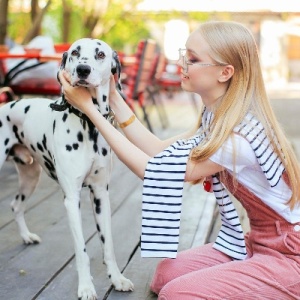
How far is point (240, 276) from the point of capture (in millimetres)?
2787

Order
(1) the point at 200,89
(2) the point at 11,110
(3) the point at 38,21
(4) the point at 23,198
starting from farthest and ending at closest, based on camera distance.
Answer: (3) the point at 38,21 < (4) the point at 23,198 < (2) the point at 11,110 < (1) the point at 200,89

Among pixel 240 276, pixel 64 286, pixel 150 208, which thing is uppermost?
pixel 150 208

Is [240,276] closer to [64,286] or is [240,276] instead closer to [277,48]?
[64,286]

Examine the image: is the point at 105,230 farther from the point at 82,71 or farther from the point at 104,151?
the point at 82,71

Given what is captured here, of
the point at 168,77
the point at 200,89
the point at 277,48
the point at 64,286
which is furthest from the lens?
the point at 277,48

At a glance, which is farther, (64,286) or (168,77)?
(168,77)

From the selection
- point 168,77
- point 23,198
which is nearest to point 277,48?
point 168,77

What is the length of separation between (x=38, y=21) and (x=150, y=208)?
28.1 ft

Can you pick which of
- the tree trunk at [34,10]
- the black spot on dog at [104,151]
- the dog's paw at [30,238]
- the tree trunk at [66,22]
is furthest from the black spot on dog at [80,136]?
the tree trunk at [66,22]

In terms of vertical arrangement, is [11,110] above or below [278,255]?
above

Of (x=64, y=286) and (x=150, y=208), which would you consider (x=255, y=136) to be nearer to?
(x=150, y=208)

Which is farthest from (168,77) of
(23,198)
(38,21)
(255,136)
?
(255,136)

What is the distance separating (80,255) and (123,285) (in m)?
0.26

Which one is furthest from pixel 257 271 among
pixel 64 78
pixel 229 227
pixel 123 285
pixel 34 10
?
pixel 34 10
